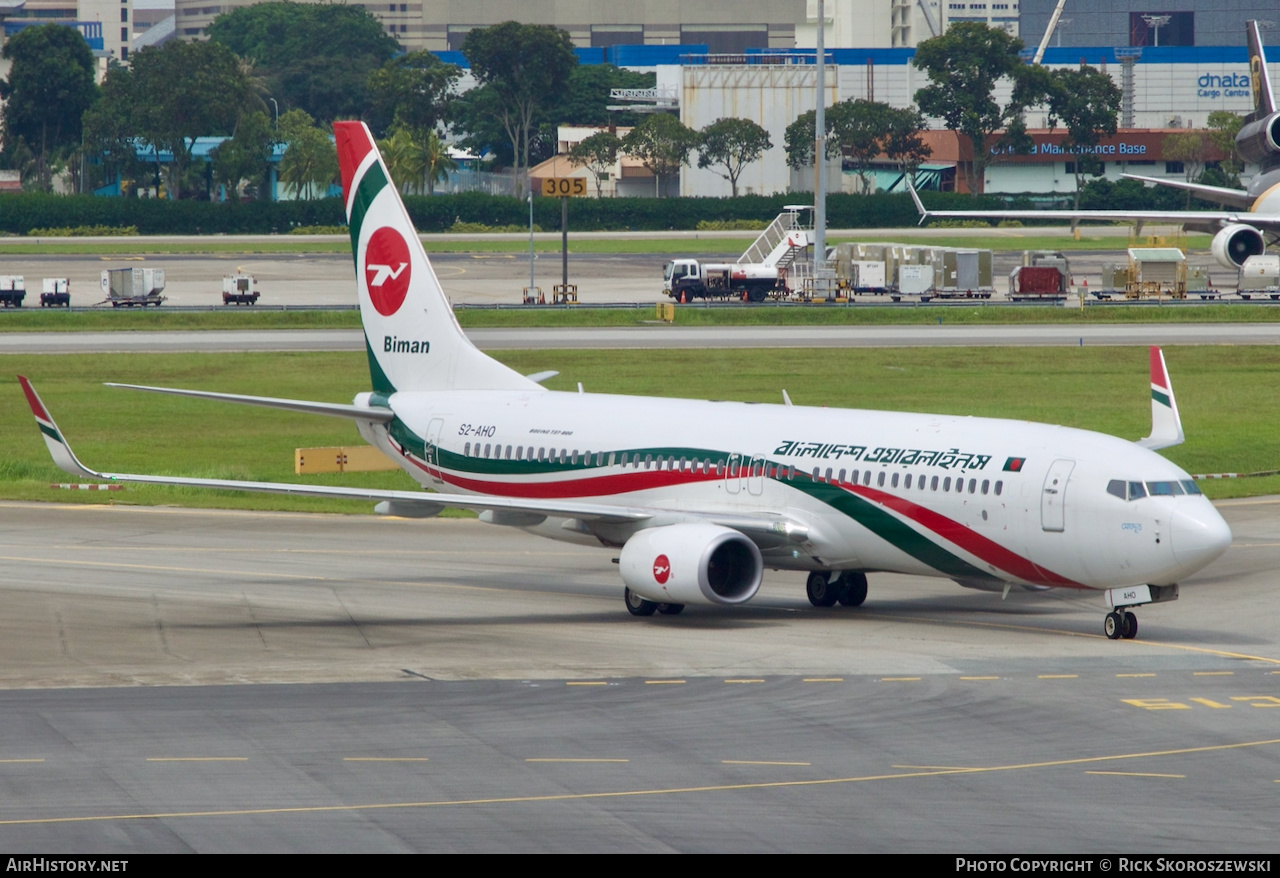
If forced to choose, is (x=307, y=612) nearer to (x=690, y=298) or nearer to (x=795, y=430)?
(x=795, y=430)

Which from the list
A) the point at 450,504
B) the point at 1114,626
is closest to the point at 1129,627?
the point at 1114,626

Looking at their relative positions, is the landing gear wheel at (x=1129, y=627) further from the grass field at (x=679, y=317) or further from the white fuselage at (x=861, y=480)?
the grass field at (x=679, y=317)

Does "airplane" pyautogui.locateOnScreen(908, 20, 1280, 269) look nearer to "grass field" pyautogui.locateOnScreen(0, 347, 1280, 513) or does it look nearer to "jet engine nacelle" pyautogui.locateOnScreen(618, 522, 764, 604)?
"grass field" pyautogui.locateOnScreen(0, 347, 1280, 513)

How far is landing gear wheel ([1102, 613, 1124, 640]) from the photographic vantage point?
32750mm

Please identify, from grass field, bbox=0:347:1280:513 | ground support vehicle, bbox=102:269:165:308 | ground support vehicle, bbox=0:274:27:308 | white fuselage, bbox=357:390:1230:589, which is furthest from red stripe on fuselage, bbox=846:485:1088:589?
ground support vehicle, bbox=0:274:27:308

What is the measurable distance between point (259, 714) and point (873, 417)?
15.0m

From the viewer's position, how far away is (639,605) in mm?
Answer: 35781

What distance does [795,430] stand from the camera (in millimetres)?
36125

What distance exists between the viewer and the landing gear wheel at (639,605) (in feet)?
117

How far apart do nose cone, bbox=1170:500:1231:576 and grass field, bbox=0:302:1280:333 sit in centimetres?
7339

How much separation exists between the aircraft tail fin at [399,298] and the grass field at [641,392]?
9.64 m

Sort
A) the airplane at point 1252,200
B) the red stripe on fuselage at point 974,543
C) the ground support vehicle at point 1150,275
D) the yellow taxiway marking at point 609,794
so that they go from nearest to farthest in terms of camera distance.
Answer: the yellow taxiway marking at point 609,794 → the red stripe on fuselage at point 974,543 → the airplane at point 1252,200 → the ground support vehicle at point 1150,275

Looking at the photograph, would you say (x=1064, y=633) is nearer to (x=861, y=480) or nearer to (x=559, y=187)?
(x=861, y=480)

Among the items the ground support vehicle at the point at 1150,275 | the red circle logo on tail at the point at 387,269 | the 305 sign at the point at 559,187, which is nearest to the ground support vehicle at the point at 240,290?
the 305 sign at the point at 559,187
